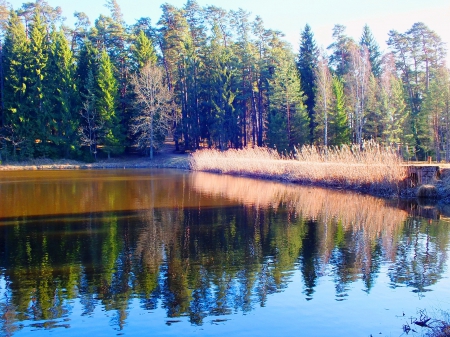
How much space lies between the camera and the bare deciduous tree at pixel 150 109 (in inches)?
1829

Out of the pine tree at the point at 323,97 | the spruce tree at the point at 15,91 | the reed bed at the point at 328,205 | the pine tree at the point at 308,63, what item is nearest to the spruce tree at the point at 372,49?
the pine tree at the point at 308,63

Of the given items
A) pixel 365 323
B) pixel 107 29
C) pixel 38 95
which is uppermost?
pixel 107 29

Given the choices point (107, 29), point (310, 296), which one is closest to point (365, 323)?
point (310, 296)

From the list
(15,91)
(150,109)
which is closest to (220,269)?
(150,109)

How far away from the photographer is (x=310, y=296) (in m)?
7.39

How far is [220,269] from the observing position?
28.8 feet

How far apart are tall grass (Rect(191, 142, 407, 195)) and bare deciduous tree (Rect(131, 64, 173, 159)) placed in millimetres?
15148

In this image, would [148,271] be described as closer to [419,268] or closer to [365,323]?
[365,323]

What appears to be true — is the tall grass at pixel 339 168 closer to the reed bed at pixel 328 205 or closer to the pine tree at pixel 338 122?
the reed bed at pixel 328 205

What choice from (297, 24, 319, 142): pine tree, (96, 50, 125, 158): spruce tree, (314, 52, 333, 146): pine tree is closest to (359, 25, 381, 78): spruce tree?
(297, 24, 319, 142): pine tree

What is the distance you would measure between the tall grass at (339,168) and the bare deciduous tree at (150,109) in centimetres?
1515

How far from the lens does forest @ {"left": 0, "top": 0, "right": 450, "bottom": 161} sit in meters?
40.7

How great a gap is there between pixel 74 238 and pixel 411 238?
8036 mm

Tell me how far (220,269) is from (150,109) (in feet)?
129
